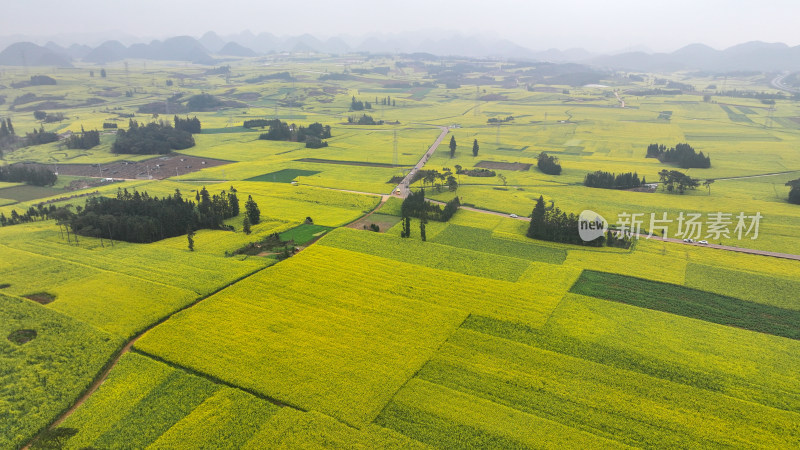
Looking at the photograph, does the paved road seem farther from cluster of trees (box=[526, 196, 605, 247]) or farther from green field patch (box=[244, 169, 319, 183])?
cluster of trees (box=[526, 196, 605, 247])

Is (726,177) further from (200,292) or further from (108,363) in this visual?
(108,363)

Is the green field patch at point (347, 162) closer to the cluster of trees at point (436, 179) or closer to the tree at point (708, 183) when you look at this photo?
the cluster of trees at point (436, 179)

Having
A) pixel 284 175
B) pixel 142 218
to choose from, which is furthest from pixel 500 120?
pixel 142 218

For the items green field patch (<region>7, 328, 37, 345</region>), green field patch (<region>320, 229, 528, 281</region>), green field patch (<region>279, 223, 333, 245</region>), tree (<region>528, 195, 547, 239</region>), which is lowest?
green field patch (<region>7, 328, 37, 345</region>)

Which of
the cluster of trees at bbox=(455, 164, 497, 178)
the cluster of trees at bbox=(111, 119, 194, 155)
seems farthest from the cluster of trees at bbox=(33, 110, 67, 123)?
the cluster of trees at bbox=(455, 164, 497, 178)

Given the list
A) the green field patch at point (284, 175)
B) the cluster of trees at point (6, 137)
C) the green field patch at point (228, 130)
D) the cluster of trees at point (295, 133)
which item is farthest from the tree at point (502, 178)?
the cluster of trees at point (6, 137)
